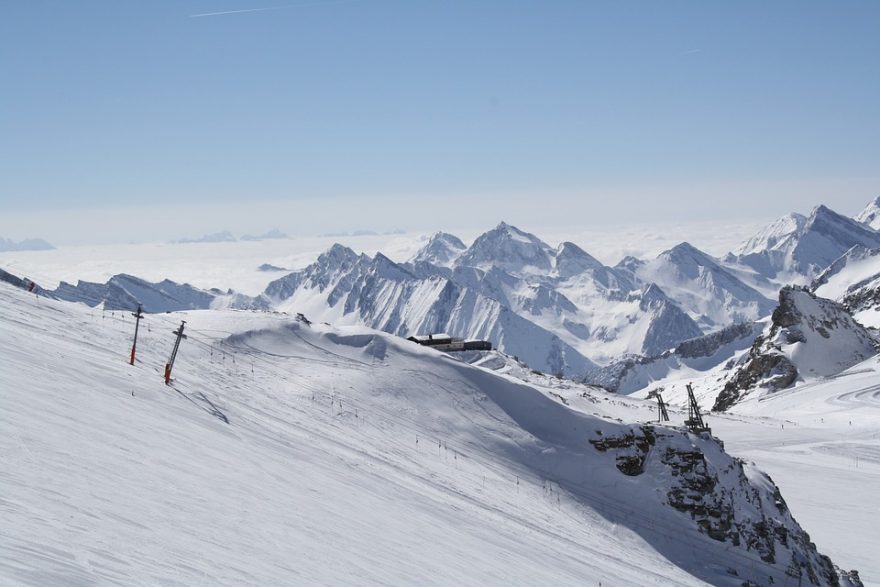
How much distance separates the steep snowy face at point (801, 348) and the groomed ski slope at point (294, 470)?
105191 mm

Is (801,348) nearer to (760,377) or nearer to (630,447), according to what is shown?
(760,377)

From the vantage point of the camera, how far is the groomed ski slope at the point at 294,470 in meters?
12.1

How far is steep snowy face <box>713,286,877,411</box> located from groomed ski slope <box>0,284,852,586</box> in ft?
345

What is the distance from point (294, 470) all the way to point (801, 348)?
145214 mm

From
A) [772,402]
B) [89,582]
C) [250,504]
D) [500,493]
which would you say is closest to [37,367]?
[250,504]

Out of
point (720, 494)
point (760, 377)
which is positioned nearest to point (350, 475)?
point (720, 494)

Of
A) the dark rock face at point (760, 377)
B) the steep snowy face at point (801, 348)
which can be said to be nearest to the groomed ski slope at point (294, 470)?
the dark rock face at point (760, 377)

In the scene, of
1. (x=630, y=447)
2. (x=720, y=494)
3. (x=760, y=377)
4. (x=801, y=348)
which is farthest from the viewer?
(x=801, y=348)

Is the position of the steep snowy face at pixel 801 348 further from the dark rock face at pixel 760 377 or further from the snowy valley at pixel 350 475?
the snowy valley at pixel 350 475

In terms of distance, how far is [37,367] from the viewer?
883 inches

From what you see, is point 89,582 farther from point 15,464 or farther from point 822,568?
point 822,568

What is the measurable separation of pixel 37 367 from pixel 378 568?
1440 centimetres

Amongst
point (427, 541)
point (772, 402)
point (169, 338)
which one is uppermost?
point (772, 402)

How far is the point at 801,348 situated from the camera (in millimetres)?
142875
